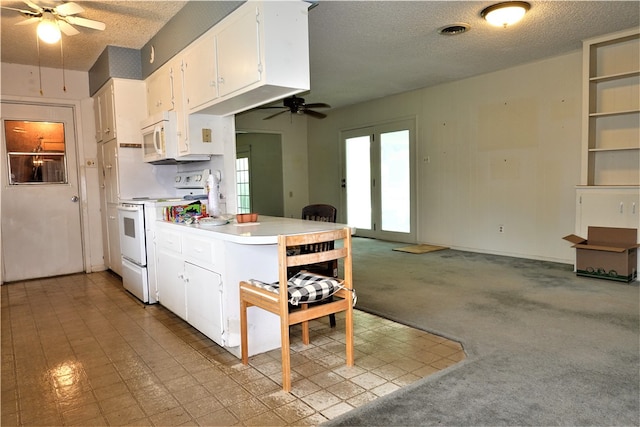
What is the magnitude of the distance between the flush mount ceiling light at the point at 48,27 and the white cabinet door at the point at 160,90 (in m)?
0.91

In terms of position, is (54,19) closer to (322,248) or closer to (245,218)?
(245,218)

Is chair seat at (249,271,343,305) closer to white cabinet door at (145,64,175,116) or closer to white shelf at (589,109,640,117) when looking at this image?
white cabinet door at (145,64,175,116)

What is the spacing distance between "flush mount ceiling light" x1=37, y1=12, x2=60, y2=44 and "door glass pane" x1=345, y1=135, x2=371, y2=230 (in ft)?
16.9

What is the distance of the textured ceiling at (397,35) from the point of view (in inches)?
137

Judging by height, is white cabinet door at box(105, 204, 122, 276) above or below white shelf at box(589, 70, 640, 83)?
below

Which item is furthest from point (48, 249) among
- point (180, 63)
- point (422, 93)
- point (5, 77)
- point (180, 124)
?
point (422, 93)

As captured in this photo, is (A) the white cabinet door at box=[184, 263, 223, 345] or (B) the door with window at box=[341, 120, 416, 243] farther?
(B) the door with window at box=[341, 120, 416, 243]

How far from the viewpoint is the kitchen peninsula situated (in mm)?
2504

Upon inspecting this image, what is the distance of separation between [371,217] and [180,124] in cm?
445

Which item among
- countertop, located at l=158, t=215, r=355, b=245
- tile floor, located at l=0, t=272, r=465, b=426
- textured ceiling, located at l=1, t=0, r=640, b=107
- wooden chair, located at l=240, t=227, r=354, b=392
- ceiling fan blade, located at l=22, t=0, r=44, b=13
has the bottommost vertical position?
tile floor, located at l=0, t=272, r=465, b=426

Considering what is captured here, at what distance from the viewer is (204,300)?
9.14 ft

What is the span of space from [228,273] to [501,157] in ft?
14.3

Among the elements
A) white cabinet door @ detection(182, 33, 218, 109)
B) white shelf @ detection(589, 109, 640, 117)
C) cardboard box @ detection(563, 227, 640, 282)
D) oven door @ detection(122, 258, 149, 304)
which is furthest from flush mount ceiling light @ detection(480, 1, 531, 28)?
oven door @ detection(122, 258, 149, 304)

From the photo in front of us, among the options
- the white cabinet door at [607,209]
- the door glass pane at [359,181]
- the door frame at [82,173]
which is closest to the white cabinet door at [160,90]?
the door frame at [82,173]
